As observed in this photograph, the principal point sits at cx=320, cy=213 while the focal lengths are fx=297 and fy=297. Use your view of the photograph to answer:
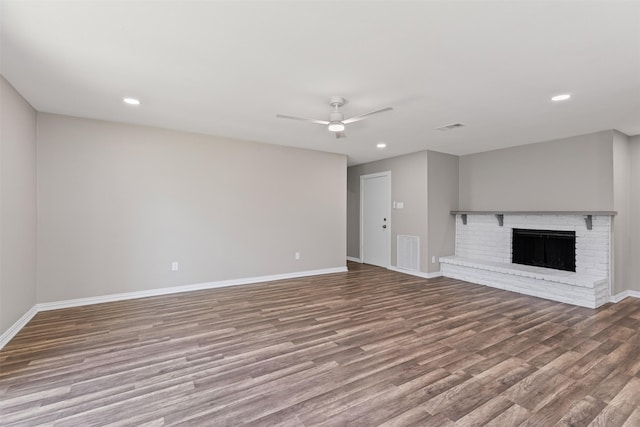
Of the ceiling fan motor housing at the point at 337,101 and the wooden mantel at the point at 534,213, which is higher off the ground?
the ceiling fan motor housing at the point at 337,101

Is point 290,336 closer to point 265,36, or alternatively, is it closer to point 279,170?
point 265,36

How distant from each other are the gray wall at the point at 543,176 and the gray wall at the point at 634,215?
2.30 feet

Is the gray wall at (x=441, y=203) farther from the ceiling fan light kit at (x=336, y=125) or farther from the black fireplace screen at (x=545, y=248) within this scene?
the ceiling fan light kit at (x=336, y=125)

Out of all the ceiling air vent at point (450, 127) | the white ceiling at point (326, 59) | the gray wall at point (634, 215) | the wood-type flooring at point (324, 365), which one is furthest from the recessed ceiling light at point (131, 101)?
the gray wall at point (634, 215)

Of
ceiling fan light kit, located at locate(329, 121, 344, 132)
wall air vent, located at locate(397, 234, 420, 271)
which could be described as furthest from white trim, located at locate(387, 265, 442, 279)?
ceiling fan light kit, located at locate(329, 121, 344, 132)

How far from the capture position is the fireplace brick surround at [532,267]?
4.19 m

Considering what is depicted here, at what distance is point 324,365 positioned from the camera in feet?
7.97

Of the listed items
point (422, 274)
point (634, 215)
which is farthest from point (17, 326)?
point (634, 215)

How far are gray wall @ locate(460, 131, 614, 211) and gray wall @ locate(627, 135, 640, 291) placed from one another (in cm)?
70

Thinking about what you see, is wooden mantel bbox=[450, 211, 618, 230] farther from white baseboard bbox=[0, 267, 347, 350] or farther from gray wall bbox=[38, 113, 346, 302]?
white baseboard bbox=[0, 267, 347, 350]

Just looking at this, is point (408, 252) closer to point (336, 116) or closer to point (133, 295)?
point (336, 116)

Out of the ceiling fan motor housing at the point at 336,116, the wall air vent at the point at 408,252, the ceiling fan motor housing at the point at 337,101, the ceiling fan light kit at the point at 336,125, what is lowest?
the wall air vent at the point at 408,252

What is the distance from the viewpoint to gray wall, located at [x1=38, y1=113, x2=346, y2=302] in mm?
3835

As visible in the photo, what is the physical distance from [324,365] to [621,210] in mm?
5068
